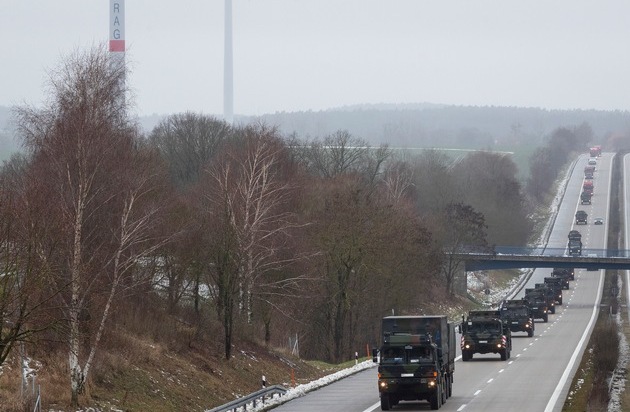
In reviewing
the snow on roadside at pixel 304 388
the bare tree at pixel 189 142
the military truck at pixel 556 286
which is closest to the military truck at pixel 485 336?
the snow on roadside at pixel 304 388

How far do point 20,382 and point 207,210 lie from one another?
75.0ft

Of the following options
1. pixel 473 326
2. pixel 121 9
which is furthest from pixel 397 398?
pixel 121 9

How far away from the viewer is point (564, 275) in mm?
131625

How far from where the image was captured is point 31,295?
2744 cm

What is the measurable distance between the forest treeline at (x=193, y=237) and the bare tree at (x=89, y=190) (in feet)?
0.22

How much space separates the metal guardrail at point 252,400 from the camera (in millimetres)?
34406

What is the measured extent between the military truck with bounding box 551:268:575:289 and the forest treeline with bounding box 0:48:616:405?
50.6 ft

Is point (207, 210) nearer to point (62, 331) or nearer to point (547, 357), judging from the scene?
point (547, 357)

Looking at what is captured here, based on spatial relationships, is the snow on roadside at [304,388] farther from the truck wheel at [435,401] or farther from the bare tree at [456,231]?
the bare tree at [456,231]

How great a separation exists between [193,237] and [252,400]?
14.8m

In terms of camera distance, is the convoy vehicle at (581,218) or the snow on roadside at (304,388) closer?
the snow on roadside at (304,388)

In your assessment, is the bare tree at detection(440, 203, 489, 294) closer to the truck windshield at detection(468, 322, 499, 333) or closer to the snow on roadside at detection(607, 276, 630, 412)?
the snow on roadside at detection(607, 276, 630, 412)

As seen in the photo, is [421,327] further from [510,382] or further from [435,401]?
[510,382]

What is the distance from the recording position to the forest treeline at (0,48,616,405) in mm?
32094
